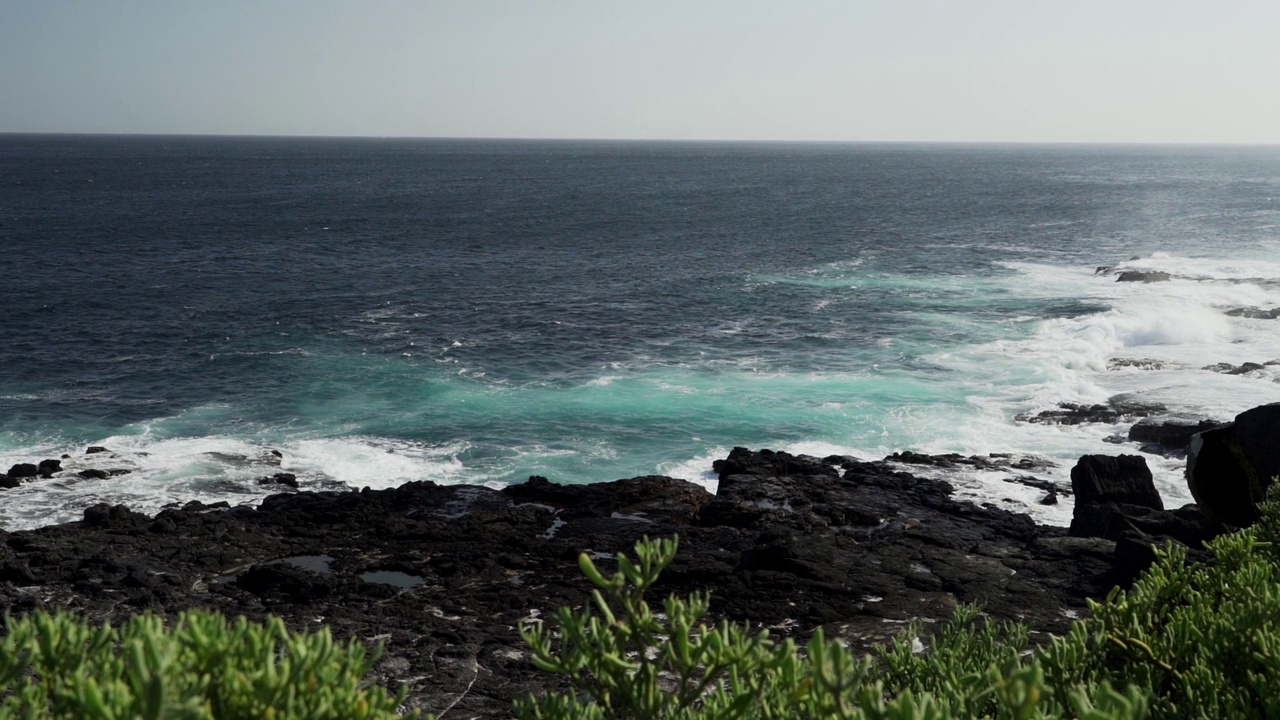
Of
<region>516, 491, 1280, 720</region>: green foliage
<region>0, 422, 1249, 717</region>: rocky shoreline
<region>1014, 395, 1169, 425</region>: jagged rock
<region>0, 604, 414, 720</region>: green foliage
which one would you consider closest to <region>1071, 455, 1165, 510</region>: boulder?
<region>0, 422, 1249, 717</region>: rocky shoreline

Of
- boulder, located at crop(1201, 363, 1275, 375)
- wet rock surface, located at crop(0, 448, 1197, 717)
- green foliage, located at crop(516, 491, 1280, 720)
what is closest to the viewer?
green foliage, located at crop(516, 491, 1280, 720)

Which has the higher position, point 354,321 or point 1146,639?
point 1146,639

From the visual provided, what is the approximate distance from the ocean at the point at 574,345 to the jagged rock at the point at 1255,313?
3.41 ft

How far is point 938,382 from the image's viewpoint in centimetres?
4491

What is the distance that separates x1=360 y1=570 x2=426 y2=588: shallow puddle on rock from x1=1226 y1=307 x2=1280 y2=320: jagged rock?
5112cm

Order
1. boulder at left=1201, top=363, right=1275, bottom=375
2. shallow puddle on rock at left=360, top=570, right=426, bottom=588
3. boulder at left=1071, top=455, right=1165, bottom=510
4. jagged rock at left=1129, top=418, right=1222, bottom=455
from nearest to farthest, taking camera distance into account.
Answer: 1. shallow puddle on rock at left=360, top=570, right=426, bottom=588
2. boulder at left=1071, top=455, right=1165, bottom=510
3. jagged rock at left=1129, top=418, right=1222, bottom=455
4. boulder at left=1201, top=363, right=1275, bottom=375

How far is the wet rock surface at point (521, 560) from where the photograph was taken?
2105 cm

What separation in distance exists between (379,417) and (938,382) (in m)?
24.7

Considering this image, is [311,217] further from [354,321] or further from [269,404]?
[269,404]

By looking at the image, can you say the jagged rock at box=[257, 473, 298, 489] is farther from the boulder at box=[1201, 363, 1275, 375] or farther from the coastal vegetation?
the boulder at box=[1201, 363, 1275, 375]

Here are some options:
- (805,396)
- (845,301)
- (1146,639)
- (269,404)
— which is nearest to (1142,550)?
(1146,639)

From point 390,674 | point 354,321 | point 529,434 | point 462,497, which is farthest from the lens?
point 354,321

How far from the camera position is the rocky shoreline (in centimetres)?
2112

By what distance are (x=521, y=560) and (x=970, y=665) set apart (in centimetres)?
1760
